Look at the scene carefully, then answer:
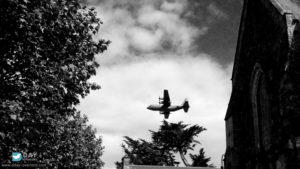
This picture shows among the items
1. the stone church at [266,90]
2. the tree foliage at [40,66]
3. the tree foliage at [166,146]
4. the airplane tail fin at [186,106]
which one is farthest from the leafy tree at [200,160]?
the tree foliage at [40,66]

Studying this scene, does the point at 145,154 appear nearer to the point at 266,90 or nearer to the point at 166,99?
the point at 166,99

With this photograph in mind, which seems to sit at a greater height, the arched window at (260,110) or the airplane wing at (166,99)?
the airplane wing at (166,99)

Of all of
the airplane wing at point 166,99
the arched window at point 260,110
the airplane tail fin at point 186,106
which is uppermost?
the airplane tail fin at point 186,106

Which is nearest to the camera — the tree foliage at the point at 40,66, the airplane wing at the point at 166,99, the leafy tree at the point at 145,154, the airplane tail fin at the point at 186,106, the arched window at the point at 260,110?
the tree foliage at the point at 40,66

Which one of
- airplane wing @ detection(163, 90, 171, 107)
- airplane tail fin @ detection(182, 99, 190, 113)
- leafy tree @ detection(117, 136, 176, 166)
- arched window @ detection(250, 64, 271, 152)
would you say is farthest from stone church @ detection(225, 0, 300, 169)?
leafy tree @ detection(117, 136, 176, 166)

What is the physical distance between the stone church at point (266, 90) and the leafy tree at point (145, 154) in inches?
1116

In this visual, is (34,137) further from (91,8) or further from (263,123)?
(263,123)

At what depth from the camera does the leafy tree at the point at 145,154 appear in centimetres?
4379

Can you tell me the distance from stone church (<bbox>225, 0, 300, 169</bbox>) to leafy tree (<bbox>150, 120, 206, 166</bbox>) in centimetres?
3213

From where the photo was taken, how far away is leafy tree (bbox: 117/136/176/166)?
1724 inches

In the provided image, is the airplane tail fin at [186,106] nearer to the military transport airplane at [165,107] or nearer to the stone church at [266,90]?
the military transport airplane at [165,107]

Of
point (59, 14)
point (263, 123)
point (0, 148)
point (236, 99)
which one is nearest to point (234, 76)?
point (236, 99)

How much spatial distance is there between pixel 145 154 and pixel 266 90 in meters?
33.5

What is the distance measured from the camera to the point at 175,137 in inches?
1911
